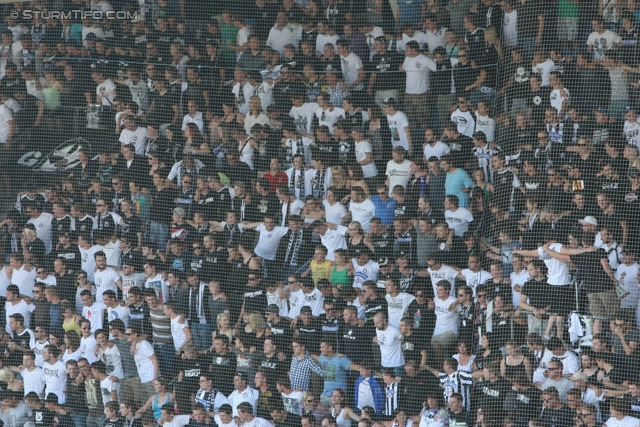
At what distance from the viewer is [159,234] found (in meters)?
12.9

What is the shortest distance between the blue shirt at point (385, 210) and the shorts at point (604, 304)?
240cm

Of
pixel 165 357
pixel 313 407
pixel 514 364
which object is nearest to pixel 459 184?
pixel 514 364

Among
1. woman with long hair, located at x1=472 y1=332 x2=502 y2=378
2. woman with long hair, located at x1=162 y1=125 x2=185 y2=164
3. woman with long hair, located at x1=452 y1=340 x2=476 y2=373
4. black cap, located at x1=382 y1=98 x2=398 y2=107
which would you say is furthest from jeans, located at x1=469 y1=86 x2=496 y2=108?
woman with long hair, located at x1=162 y1=125 x2=185 y2=164

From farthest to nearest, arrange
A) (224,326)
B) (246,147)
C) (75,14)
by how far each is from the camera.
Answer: (75,14), (246,147), (224,326)

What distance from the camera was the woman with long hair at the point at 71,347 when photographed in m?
12.4

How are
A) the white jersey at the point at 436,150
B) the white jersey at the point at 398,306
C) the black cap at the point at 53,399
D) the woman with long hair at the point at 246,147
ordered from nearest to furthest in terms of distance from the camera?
the white jersey at the point at 398,306 < the black cap at the point at 53,399 < the white jersey at the point at 436,150 < the woman with long hair at the point at 246,147

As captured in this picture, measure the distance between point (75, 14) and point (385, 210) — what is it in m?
5.05

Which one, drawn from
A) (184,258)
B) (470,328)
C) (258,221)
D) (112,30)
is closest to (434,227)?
(470,328)

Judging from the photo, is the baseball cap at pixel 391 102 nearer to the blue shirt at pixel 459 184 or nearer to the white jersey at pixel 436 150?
the white jersey at pixel 436 150

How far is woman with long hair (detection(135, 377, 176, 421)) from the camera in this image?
1199cm

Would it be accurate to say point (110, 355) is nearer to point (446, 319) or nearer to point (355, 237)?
point (355, 237)

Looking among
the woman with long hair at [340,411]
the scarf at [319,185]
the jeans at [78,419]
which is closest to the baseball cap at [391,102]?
the scarf at [319,185]

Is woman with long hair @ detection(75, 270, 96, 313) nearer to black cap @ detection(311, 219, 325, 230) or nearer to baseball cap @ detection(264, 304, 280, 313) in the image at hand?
baseball cap @ detection(264, 304, 280, 313)

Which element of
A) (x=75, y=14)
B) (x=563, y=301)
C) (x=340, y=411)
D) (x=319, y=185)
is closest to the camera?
(x=563, y=301)
